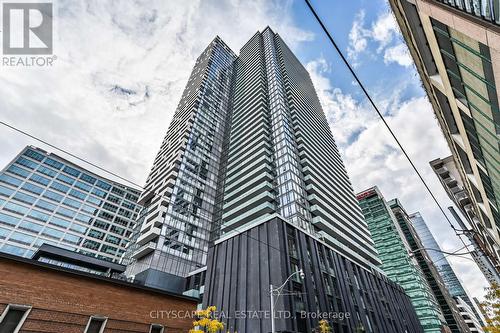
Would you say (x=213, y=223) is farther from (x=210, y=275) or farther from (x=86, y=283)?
(x=86, y=283)

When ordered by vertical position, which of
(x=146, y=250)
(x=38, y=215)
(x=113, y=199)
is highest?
(x=113, y=199)

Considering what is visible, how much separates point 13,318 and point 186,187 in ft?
148

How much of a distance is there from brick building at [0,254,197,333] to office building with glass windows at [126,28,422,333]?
12.1 metres

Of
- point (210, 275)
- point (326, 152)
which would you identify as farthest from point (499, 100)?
point (326, 152)

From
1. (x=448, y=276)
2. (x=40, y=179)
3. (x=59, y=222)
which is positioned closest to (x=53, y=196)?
(x=40, y=179)

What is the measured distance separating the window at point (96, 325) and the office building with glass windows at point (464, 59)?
19.4 meters

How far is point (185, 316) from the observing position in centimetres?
1572

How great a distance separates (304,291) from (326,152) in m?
53.7

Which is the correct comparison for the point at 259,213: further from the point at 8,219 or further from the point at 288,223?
the point at 8,219

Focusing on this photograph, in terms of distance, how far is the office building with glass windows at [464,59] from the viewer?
5355 millimetres

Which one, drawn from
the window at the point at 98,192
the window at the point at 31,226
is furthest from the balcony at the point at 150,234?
the window at the point at 98,192

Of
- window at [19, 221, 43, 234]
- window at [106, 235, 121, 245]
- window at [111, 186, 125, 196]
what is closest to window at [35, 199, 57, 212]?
window at [19, 221, 43, 234]

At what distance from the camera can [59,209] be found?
213ft

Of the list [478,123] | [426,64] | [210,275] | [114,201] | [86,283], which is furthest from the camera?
[114,201]
